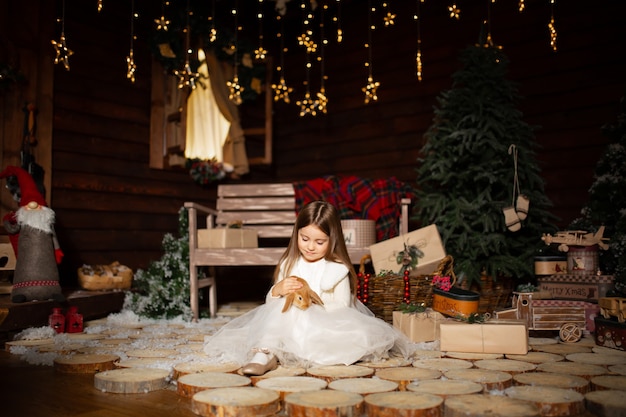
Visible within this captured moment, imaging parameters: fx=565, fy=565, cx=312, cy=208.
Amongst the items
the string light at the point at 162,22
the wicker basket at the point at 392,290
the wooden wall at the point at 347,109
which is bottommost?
the wicker basket at the point at 392,290

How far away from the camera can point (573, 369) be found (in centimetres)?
242

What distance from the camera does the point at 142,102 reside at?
19.4 ft

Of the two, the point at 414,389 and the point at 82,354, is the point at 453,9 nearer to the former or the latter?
the point at 414,389

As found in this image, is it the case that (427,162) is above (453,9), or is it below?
below

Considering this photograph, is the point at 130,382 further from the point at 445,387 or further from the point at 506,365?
the point at 506,365

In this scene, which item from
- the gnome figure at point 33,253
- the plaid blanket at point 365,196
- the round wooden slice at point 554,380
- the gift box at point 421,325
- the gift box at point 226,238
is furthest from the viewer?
the plaid blanket at point 365,196

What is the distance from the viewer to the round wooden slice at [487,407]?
5.82 feet

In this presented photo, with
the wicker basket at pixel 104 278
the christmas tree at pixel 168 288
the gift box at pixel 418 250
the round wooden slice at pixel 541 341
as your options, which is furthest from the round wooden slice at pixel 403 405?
the wicker basket at pixel 104 278

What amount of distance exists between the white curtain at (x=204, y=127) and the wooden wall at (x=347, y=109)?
21.2 inches

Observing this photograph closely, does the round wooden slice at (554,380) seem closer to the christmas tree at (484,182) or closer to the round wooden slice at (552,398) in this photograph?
the round wooden slice at (552,398)

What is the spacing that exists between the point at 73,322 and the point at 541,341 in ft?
9.28

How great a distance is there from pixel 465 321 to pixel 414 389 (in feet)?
3.36

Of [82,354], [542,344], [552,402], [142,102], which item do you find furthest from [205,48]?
[552,402]

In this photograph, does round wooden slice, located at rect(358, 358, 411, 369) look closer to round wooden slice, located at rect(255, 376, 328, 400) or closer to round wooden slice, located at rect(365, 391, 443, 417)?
round wooden slice, located at rect(255, 376, 328, 400)
